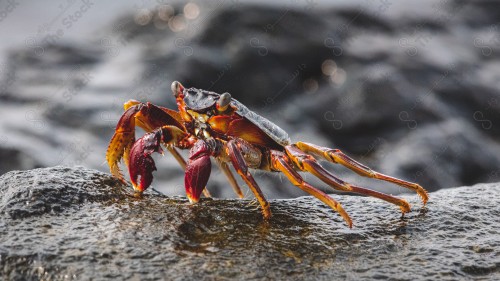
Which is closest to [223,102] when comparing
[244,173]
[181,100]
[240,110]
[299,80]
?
[240,110]

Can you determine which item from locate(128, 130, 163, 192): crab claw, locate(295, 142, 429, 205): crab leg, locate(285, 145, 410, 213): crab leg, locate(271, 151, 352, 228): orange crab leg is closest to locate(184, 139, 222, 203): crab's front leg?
locate(128, 130, 163, 192): crab claw

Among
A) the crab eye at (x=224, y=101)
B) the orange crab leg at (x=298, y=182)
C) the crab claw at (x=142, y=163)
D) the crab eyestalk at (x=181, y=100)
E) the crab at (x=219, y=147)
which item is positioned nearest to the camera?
the orange crab leg at (x=298, y=182)

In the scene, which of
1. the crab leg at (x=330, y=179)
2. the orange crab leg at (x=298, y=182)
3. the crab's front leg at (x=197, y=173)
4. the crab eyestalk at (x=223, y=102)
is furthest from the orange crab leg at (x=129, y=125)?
the crab leg at (x=330, y=179)

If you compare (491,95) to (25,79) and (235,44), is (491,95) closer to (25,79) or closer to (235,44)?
(235,44)

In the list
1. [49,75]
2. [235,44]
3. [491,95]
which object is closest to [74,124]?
[49,75]

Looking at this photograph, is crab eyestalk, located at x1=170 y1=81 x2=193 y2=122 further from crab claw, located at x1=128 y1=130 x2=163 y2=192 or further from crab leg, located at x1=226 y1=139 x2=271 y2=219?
crab leg, located at x1=226 y1=139 x2=271 y2=219

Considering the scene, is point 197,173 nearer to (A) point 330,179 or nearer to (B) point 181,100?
(A) point 330,179

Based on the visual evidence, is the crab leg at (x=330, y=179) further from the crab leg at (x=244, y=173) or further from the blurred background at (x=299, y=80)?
the blurred background at (x=299, y=80)
